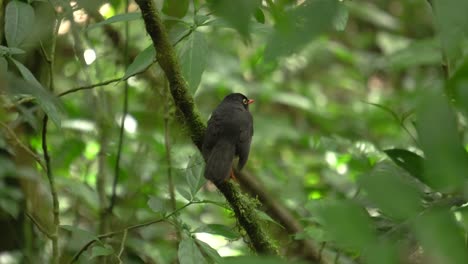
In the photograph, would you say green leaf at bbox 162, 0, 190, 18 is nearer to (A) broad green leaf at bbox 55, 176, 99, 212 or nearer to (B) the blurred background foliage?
(B) the blurred background foliage

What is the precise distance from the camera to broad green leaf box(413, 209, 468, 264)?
0.71 metres

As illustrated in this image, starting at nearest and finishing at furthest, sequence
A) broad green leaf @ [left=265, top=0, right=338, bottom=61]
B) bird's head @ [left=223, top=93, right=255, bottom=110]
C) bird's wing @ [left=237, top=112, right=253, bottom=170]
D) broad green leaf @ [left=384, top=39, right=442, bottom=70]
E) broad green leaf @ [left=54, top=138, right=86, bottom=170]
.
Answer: broad green leaf @ [left=265, top=0, right=338, bottom=61]
bird's wing @ [left=237, top=112, right=253, bottom=170]
bird's head @ [left=223, top=93, right=255, bottom=110]
broad green leaf @ [left=54, top=138, right=86, bottom=170]
broad green leaf @ [left=384, top=39, right=442, bottom=70]

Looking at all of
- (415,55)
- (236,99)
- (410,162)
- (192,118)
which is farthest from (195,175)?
(415,55)

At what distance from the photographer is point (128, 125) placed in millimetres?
4359

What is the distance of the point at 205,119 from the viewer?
2.75m

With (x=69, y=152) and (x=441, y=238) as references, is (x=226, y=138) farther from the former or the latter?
(x=441, y=238)

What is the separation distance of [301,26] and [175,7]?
1.50 metres

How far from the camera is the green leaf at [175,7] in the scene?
89.2 inches

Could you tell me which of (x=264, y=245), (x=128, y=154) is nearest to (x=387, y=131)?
(x=128, y=154)

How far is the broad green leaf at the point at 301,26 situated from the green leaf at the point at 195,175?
1379mm

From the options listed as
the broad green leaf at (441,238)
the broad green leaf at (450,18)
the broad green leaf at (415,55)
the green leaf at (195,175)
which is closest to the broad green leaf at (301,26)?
the broad green leaf at (450,18)

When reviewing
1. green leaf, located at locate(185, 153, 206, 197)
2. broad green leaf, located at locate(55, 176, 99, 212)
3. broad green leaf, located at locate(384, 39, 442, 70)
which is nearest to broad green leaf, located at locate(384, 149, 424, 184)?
green leaf, located at locate(185, 153, 206, 197)

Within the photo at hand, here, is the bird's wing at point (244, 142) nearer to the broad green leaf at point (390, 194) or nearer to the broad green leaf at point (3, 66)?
the broad green leaf at point (3, 66)

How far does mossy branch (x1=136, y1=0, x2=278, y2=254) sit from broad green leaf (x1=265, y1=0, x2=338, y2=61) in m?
1.03
